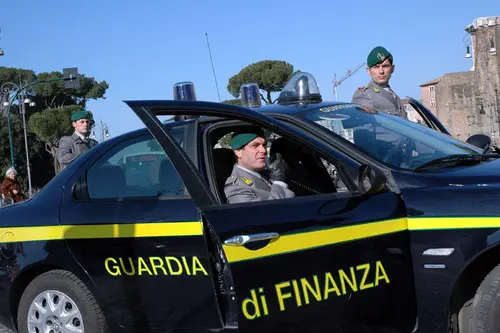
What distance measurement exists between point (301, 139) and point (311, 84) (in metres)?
1.39

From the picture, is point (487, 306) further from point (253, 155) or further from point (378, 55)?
point (378, 55)

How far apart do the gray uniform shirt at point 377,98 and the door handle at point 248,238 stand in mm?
2556

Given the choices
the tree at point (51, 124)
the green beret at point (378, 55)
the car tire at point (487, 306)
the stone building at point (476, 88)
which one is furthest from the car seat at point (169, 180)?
the stone building at point (476, 88)

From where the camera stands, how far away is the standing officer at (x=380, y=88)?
5.35m

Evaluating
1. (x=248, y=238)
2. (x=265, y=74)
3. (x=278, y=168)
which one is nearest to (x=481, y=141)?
(x=278, y=168)

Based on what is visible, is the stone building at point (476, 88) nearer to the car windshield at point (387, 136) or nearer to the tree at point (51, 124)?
the tree at point (51, 124)

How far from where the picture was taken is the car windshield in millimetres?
3635

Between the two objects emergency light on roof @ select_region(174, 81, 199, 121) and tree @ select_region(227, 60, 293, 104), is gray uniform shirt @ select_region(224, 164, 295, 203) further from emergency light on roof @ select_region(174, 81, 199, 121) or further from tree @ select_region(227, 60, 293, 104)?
tree @ select_region(227, 60, 293, 104)

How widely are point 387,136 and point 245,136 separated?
83cm

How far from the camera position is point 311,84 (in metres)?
4.65

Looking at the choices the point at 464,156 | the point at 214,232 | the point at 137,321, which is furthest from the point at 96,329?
the point at 464,156

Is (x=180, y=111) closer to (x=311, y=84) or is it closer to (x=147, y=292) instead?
(x=147, y=292)

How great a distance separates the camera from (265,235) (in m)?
2.97

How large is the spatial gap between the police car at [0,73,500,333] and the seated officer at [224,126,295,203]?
12cm
